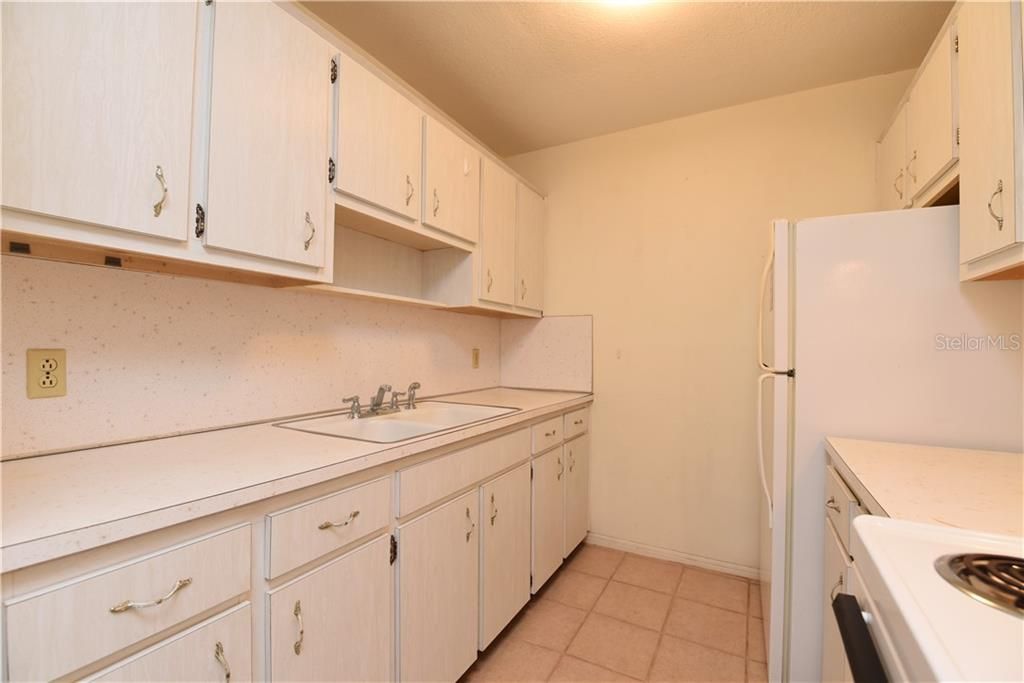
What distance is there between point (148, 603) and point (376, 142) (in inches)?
57.0

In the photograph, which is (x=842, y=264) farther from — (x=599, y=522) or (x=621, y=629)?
(x=599, y=522)

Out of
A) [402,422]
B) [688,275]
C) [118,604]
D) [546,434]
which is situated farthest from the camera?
[688,275]

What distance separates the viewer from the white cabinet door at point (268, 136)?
113 centimetres

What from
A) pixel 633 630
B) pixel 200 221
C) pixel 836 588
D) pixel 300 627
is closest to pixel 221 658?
pixel 300 627

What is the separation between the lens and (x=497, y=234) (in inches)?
92.2

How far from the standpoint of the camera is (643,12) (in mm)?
1711

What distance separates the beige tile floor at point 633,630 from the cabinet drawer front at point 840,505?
83 cm

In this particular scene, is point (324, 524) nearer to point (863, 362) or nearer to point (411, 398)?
point (411, 398)

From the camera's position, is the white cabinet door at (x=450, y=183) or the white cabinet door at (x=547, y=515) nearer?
the white cabinet door at (x=450, y=183)

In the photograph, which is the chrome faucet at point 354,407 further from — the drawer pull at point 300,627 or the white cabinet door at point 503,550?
the drawer pull at point 300,627

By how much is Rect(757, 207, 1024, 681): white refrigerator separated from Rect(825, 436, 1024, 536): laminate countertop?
3.6 inches

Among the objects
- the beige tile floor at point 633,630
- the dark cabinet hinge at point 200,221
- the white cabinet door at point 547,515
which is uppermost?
the dark cabinet hinge at point 200,221

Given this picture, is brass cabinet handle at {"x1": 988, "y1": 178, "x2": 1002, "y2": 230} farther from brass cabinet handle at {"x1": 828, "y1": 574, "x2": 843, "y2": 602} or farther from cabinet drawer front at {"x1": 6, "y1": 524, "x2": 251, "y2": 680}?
cabinet drawer front at {"x1": 6, "y1": 524, "x2": 251, "y2": 680}

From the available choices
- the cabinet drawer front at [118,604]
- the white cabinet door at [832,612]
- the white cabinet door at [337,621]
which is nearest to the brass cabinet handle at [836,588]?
the white cabinet door at [832,612]
